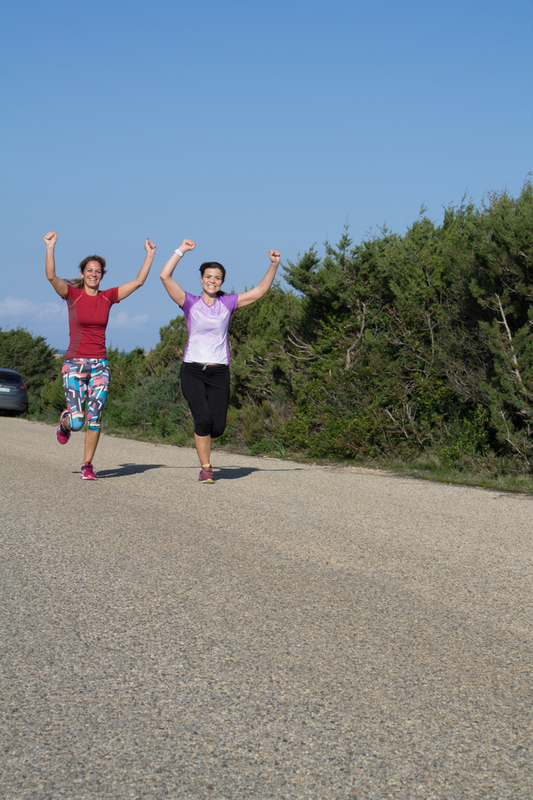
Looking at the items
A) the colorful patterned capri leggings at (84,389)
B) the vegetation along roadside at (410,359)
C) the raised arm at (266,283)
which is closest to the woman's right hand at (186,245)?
the raised arm at (266,283)

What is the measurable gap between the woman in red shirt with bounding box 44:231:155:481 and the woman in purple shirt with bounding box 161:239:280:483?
0.66 metres

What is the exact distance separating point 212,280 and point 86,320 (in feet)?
4.56

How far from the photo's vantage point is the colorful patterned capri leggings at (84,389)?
755cm

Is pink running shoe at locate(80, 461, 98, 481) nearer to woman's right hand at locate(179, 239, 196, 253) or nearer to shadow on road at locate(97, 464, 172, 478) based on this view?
shadow on road at locate(97, 464, 172, 478)

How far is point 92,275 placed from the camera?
7.50m

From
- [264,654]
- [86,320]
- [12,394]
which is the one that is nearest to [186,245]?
[86,320]

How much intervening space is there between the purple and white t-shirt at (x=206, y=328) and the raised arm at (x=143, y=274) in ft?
2.04

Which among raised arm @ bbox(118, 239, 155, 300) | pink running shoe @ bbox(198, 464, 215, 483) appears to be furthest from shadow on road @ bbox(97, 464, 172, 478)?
raised arm @ bbox(118, 239, 155, 300)

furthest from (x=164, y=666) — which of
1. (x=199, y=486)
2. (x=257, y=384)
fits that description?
(x=257, y=384)

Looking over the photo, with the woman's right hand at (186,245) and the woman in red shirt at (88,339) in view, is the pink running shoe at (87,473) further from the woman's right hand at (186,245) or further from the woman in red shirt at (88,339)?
the woman's right hand at (186,245)

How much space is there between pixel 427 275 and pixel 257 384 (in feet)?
13.4

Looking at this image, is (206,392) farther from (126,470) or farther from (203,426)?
(126,470)

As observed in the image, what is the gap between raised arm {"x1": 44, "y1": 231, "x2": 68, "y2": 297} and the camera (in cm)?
726

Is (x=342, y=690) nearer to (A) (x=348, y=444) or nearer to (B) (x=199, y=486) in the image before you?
(B) (x=199, y=486)
